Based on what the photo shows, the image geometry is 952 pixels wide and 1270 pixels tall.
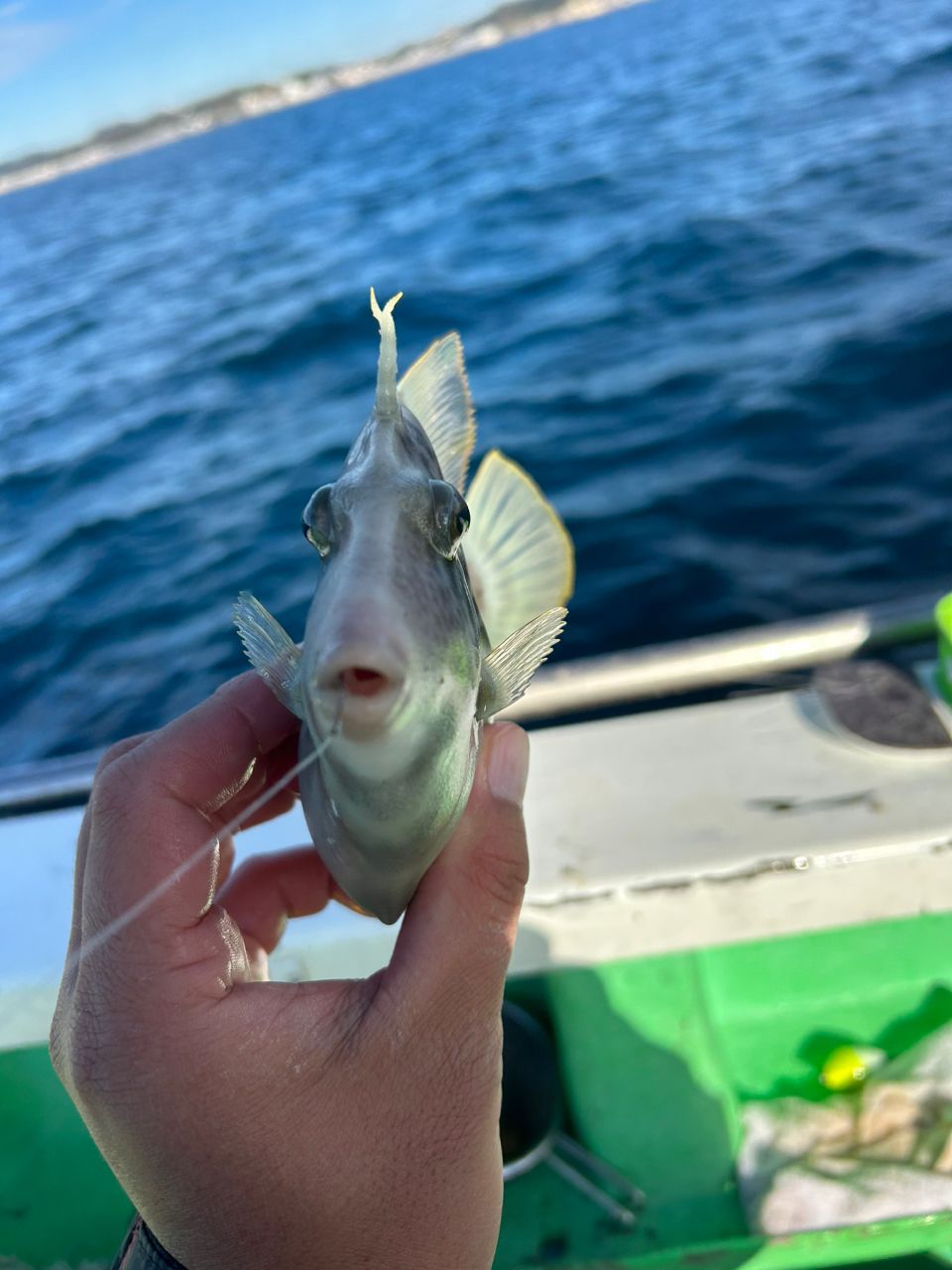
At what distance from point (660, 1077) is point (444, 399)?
1.65 m

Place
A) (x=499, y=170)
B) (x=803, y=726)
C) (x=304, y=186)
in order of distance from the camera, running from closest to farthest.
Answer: (x=803, y=726), (x=499, y=170), (x=304, y=186)

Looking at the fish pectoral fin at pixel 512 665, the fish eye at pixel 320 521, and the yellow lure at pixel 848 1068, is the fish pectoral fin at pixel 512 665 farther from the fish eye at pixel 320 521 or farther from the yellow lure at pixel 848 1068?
the yellow lure at pixel 848 1068

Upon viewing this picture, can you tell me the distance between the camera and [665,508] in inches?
245

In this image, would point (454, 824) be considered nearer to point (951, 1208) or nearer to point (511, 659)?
point (511, 659)

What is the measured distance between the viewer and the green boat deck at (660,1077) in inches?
85.2

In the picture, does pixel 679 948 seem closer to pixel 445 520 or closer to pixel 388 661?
pixel 445 520

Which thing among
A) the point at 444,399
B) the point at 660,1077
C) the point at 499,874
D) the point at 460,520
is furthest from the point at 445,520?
the point at 660,1077

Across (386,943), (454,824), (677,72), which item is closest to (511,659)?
(454,824)

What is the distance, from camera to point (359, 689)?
94cm

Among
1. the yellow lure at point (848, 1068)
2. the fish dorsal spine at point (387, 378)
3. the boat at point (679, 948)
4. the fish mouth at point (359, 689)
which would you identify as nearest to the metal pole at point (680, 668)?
the boat at point (679, 948)

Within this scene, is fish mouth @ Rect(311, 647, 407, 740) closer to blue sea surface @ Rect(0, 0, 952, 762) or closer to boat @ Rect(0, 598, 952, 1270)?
boat @ Rect(0, 598, 952, 1270)

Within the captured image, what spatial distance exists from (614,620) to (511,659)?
406 centimetres

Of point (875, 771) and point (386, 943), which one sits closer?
point (386, 943)

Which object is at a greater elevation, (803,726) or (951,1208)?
(803,726)
